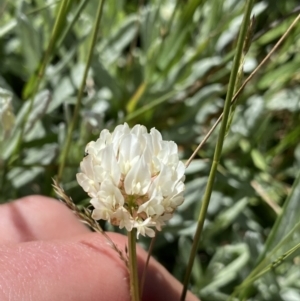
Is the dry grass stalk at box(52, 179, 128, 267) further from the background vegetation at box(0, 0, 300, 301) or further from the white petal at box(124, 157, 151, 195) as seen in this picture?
the background vegetation at box(0, 0, 300, 301)

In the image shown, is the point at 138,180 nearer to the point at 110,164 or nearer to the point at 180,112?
the point at 110,164

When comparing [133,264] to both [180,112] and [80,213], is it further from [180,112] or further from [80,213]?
[180,112]

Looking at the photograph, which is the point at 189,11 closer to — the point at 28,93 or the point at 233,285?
the point at 28,93

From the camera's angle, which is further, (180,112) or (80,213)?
(180,112)

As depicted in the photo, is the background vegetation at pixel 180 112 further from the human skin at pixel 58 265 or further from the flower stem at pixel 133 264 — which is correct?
the flower stem at pixel 133 264

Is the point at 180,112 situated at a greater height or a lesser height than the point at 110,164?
lesser

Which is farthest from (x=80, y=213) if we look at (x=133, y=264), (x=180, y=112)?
(x=180, y=112)

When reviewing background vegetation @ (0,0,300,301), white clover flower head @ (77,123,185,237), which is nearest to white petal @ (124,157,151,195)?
white clover flower head @ (77,123,185,237)
